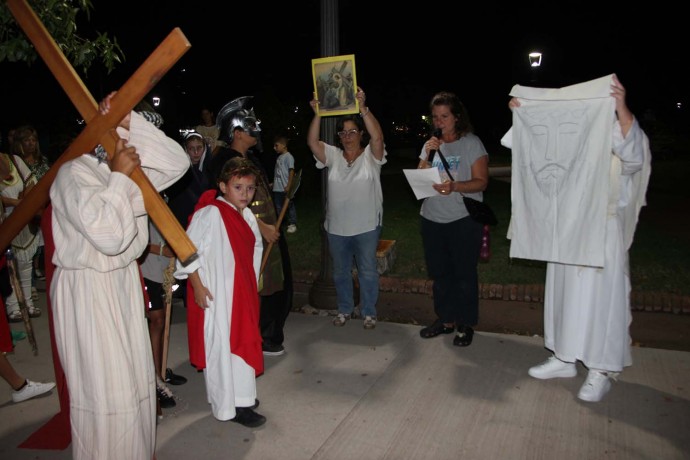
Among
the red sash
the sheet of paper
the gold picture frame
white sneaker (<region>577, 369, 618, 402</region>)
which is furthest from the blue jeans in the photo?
white sneaker (<region>577, 369, 618, 402</region>)

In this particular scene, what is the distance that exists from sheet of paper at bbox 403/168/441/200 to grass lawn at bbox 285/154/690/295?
265cm

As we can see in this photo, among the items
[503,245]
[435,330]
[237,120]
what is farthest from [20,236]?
[503,245]

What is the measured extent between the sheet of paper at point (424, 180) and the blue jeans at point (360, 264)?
716 mm

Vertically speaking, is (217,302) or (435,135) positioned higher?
(435,135)

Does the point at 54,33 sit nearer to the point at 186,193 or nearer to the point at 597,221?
the point at 186,193

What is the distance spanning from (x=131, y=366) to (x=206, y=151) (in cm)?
344

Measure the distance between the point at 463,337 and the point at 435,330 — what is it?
12.1 inches

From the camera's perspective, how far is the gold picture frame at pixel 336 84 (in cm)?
513

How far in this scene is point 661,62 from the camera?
934 inches

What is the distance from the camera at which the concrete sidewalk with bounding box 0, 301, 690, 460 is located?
3574 millimetres

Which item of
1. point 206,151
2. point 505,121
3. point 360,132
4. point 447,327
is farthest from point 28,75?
point 505,121

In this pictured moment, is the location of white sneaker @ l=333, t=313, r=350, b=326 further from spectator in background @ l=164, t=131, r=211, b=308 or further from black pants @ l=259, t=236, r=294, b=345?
spectator in background @ l=164, t=131, r=211, b=308

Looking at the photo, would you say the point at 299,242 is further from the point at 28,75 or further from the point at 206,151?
the point at 28,75

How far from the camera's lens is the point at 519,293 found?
23.1ft
